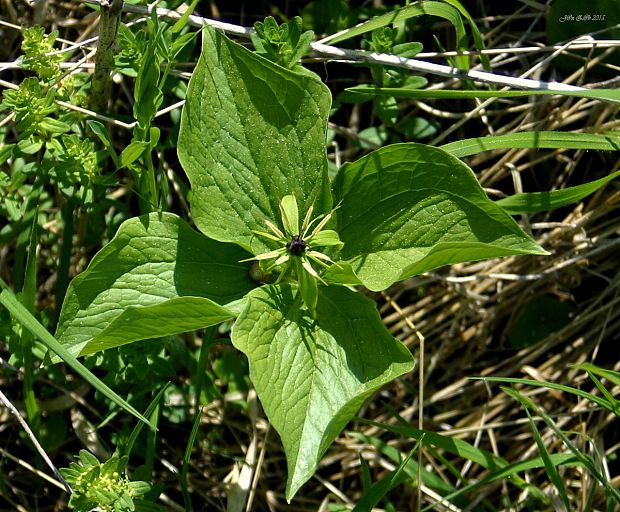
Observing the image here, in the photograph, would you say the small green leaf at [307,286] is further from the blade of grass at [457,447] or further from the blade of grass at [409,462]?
the blade of grass at [409,462]

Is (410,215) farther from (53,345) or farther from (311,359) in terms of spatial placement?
(53,345)

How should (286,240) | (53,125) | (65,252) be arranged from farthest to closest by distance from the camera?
(65,252), (53,125), (286,240)

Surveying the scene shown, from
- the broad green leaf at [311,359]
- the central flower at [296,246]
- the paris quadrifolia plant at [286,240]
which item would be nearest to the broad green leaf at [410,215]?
the paris quadrifolia plant at [286,240]

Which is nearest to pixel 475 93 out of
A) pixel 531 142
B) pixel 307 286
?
pixel 531 142

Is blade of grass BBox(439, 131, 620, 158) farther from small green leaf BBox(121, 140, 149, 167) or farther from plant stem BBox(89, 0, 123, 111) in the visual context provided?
plant stem BBox(89, 0, 123, 111)

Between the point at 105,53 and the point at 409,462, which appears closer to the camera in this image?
the point at 105,53

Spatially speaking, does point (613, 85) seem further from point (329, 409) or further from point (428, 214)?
point (329, 409)

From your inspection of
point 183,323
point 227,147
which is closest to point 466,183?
point 227,147

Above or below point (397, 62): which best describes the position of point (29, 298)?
below
